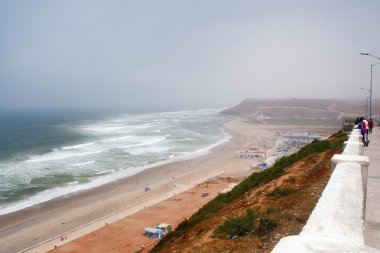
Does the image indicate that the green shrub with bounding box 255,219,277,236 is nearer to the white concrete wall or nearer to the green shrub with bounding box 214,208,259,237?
the green shrub with bounding box 214,208,259,237

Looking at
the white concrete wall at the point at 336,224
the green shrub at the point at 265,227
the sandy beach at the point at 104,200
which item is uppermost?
the white concrete wall at the point at 336,224

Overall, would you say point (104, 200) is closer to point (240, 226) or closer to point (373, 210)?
point (240, 226)

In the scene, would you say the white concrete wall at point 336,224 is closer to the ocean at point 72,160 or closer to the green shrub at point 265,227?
the green shrub at point 265,227

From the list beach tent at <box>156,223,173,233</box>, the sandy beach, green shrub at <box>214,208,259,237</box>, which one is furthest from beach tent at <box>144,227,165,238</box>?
green shrub at <box>214,208,259,237</box>

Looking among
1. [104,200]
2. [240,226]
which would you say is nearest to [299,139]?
[104,200]

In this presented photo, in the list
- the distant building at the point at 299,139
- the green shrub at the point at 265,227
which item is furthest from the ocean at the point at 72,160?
the green shrub at the point at 265,227
